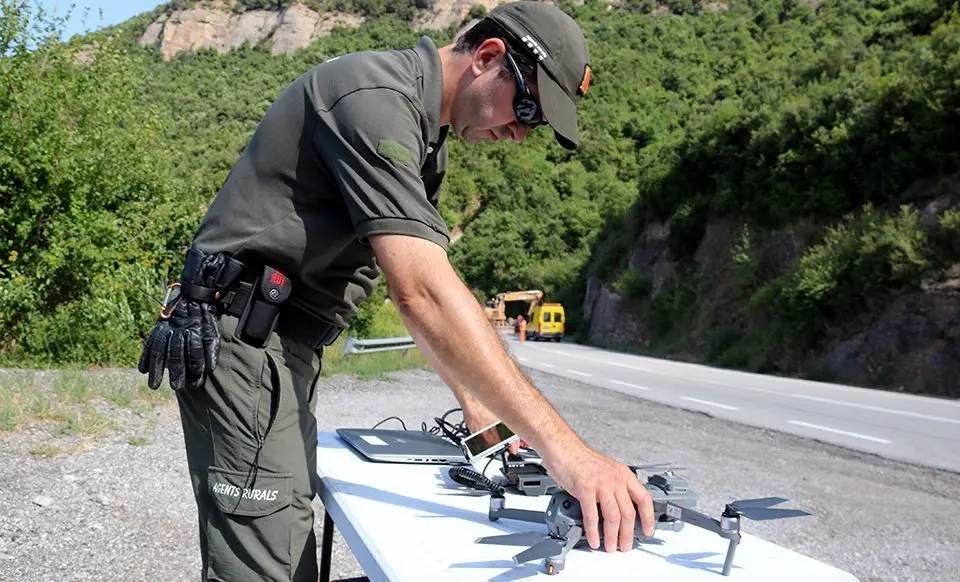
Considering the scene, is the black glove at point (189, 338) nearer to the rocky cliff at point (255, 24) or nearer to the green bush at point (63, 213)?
the green bush at point (63, 213)

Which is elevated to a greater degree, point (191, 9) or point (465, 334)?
point (191, 9)

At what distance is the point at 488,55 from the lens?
1951mm

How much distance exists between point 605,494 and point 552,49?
3.36 feet

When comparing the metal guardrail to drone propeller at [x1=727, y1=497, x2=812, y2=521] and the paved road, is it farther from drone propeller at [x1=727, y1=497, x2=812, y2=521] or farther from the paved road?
drone propeller at [x1=727, y1=497, x2=812, y2=521]

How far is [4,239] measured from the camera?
1135 cm

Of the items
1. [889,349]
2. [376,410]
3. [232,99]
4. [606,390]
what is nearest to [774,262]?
[889,349]

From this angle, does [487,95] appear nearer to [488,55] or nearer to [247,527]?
[488,55]

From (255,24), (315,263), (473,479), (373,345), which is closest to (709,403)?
(373,345)

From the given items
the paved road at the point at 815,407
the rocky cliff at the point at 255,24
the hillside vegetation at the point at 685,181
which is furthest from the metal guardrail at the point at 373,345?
the rocky cliff at the point at 255,24

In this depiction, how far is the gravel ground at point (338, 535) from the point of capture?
13.6 ft

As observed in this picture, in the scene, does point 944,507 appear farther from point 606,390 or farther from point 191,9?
point 191,9

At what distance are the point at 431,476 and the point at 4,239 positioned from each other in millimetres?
11275

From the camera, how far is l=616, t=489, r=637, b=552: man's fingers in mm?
1550

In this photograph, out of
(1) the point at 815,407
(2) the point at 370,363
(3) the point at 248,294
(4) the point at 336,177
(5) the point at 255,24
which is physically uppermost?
(5) the point at 255,24
